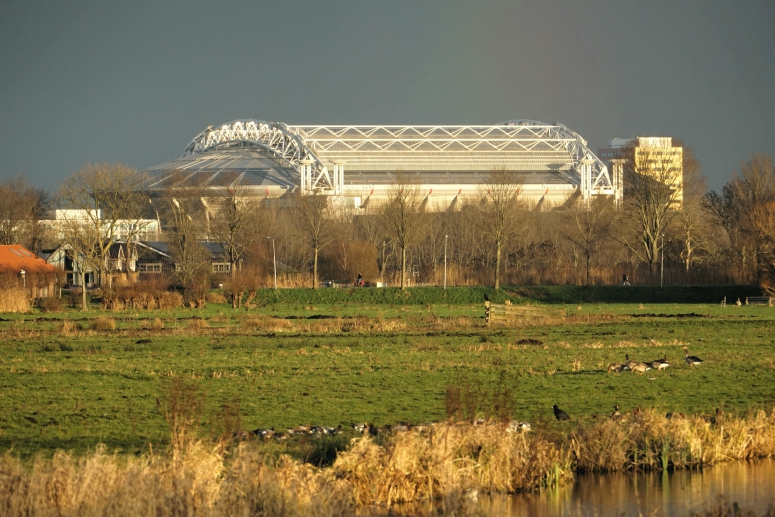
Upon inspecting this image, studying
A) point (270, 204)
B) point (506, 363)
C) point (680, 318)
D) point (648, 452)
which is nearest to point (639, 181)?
point (680, 318)

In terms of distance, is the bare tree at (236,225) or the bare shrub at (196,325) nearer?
the bare shrub at (196,325)

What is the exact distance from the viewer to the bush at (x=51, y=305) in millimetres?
49469

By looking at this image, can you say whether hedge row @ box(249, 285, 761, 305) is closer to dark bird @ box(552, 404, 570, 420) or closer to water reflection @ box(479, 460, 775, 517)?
dark bird @ box(552, 404, 570, 420)

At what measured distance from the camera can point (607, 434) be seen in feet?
44.2

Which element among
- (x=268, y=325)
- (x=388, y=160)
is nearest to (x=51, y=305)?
(x=268, y=325)

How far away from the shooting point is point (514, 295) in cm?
5891

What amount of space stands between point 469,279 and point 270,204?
37323 millimetres

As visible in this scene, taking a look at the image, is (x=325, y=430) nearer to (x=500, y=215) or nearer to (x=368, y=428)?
(x=368, y=428)

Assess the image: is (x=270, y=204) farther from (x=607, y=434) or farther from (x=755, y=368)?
(x=607, y=434)

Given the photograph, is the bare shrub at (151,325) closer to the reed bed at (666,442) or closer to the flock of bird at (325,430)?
the flock of bird at (325,430)

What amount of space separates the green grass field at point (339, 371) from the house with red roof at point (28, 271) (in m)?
18.6

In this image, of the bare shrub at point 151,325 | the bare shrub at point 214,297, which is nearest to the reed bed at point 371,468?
the bare shrub at point 151,325

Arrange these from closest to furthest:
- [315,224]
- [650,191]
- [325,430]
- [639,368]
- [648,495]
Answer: [648,495], [325,430], [639,368], [315,224], [650,191]

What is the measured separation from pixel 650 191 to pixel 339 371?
5346 centimetres
